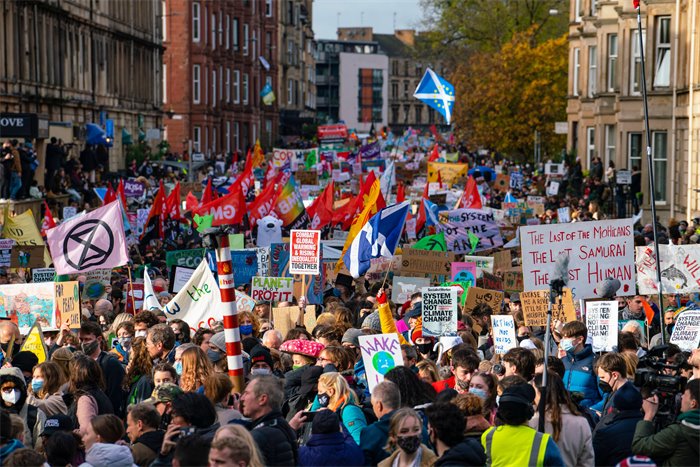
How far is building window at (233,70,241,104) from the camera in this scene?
295 feet

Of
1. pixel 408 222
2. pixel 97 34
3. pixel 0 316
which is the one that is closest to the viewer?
Result: pixel 0 316

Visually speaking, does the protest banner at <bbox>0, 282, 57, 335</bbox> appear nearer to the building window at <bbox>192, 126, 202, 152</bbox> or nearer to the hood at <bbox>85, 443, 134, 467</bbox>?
the hood at <bbox>85, 443, 134, 467</bbox>

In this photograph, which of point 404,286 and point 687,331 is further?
point 404,286

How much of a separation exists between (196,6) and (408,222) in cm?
5724

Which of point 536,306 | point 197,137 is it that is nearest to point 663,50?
point 536,306

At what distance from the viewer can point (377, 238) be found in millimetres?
17234

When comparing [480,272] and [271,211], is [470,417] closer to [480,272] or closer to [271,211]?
[480,272]

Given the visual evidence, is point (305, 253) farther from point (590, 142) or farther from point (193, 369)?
point (590, 142)

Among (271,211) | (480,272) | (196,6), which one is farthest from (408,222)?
(196,6)

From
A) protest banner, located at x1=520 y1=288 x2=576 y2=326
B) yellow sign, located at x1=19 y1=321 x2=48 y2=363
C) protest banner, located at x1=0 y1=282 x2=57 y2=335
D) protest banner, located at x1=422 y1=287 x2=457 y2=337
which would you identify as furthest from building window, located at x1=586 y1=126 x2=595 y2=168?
yellow sign, located at x1=19 y1=321 x2=48 y2=363

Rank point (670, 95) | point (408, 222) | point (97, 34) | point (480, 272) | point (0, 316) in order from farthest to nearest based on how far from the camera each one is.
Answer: point (97, 34) → point (670, 95) → point (408, 222) → point (480, 272) → point (0, 316)

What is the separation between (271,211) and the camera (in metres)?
24.9

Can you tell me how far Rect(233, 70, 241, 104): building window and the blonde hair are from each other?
264 feet

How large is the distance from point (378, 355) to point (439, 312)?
12.1 feet
